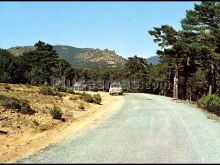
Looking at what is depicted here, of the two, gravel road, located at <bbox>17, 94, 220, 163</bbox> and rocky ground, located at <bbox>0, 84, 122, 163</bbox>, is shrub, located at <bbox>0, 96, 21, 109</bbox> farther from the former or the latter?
gravel road, located at <bbox>17, 94, 220, 163</bbox>

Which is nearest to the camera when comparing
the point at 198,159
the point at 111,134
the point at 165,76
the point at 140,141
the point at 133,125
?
the point at 198,159

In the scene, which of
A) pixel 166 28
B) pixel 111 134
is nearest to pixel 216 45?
pixel 166 28

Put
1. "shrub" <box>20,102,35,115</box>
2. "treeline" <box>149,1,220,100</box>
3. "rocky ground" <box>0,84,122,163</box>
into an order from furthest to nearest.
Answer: "treeline" <box>149,1,220,100</box> < "shrub" <box>20,102,35,115</box> < "rocky ground" <box>0,84,122,163</box>

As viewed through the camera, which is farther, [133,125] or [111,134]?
[133,125]

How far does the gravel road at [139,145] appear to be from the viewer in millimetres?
11828

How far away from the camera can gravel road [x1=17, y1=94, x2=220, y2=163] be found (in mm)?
11828

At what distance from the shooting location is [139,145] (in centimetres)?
1399

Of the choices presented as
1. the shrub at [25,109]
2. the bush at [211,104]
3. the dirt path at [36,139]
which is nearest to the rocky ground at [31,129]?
the dirt path at [36,139]

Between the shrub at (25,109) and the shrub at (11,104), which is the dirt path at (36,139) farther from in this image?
the shrub at (11,104)

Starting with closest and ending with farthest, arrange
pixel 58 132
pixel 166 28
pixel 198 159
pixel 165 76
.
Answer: pixel 198 159, pixel 58 132, pixel 166 28, pixel 165 76

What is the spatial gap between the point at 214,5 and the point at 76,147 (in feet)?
117

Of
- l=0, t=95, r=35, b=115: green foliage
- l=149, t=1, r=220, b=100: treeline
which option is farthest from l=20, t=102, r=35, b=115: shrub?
l=149, t=1, r=220, b=100: treeline

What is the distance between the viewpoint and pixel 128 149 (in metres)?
13.2

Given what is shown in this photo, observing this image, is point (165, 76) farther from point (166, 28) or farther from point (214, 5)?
point (214, 5)
